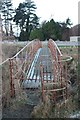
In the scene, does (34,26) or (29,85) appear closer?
(29,85)

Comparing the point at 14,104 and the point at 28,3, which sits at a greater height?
the point at 28,3

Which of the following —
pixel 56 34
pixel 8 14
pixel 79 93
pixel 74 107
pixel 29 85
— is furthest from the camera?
pixel 8 14

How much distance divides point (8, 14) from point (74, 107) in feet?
85.7

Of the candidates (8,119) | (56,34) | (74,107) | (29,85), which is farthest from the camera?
(56,34)

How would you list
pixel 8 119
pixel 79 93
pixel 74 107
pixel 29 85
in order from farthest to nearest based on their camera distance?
pixel 29 85, pixel 79 93, pixel 74 107, pixel 8 119

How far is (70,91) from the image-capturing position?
4.96m

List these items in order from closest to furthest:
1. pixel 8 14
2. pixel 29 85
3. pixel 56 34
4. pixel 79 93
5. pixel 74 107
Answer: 1. pixel 74 107
2. pixel 79 93
3. pixel 29 85
4. pixel 56 34
5. pixel 8 14

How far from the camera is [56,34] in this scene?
27.3 metres

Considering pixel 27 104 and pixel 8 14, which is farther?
pixel 8 14

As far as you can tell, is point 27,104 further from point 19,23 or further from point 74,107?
point 19,23

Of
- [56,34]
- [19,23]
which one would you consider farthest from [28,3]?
[56,34]

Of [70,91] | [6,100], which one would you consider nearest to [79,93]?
[70,91]

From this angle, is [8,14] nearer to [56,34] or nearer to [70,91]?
[56,34]

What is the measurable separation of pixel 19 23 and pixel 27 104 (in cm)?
2603
